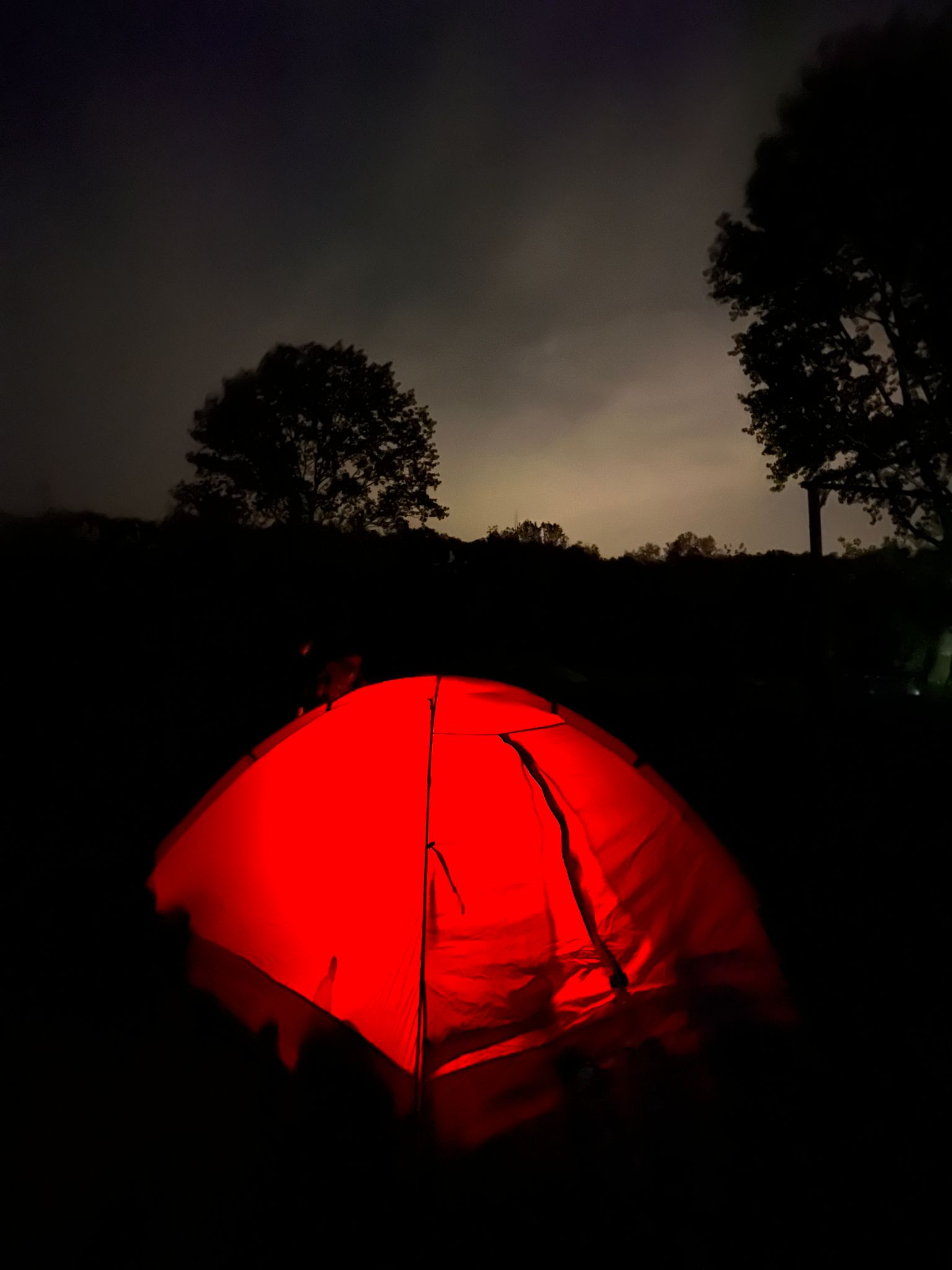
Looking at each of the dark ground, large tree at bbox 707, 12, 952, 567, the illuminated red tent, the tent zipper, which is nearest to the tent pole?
the illuminated red tent

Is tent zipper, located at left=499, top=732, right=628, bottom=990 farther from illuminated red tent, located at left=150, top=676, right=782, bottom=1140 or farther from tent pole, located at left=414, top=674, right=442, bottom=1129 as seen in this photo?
tent pole, located at left=414, top=674, right=442, bottom=1129

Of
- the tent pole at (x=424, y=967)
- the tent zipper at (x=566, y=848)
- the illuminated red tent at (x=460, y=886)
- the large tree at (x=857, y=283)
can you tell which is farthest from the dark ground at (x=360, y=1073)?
the large tree at (x=857, y=283)

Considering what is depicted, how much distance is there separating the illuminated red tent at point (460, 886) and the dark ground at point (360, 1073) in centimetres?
32

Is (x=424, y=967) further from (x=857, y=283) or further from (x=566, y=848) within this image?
(x=857, y=283)

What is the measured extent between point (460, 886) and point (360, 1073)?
3.19 ft

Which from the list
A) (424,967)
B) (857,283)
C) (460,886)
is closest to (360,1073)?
(424,967)

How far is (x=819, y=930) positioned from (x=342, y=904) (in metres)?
3.20

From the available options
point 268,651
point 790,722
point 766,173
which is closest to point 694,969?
point 790,722

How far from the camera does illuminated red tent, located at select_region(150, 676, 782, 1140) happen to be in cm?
315

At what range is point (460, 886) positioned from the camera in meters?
3.54

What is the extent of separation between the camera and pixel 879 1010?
3545mm

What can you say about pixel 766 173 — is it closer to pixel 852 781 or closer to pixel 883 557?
pixel 883 557

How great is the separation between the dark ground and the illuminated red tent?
0.32 metres

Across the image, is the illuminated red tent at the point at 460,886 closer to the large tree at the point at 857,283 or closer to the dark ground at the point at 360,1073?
the dark ground at the point at 360,1073
